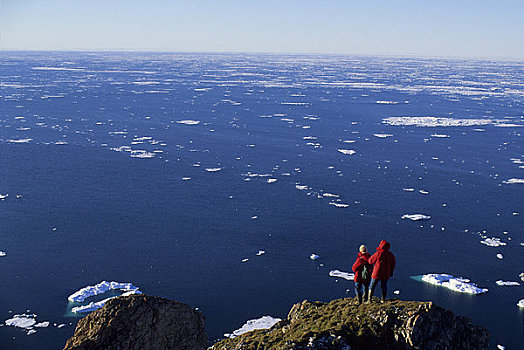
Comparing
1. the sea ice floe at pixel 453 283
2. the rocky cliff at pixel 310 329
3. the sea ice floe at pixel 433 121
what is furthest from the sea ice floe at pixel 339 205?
the sea ice floe at pixel 433 121

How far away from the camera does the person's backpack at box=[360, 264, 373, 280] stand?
8656 millimetres

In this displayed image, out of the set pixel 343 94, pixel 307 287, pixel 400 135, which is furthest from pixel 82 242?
pixel 343 94

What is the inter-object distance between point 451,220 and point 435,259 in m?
4.34

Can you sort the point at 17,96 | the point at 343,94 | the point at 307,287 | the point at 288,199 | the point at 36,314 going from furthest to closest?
the point at 343,94 < the point at 17,96 < the point at 288,199 < the point at 307,287 < the point at 36,314

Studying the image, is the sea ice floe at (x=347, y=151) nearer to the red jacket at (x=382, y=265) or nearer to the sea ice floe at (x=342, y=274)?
the sea ice floe at (x=342, y=274)

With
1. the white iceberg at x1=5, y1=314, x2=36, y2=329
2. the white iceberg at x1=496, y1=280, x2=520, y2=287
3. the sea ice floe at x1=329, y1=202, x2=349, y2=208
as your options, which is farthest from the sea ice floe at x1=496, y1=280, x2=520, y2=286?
the white iceberg at x1=5, y1=314, x2=36, y2=329

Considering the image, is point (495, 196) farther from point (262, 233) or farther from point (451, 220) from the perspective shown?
point (262, 233)

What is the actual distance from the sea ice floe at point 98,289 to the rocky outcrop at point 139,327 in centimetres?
680

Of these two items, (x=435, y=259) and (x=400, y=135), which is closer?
(x=435, y=259)

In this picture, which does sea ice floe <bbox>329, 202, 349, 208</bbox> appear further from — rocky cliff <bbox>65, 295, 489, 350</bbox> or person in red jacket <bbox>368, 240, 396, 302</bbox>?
person in red jacket <bbox>368, 240, 396, 302</bbox>

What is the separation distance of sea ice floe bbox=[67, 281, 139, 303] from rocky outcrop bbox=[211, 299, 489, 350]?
8.04 metres

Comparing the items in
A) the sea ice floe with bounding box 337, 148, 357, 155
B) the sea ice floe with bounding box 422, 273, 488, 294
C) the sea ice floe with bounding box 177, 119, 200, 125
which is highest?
the sea ice floe with bounding box 337, 148, 357, 155

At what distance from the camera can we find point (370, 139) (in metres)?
38.8

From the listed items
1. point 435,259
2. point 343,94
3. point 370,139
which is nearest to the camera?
point 435,259
